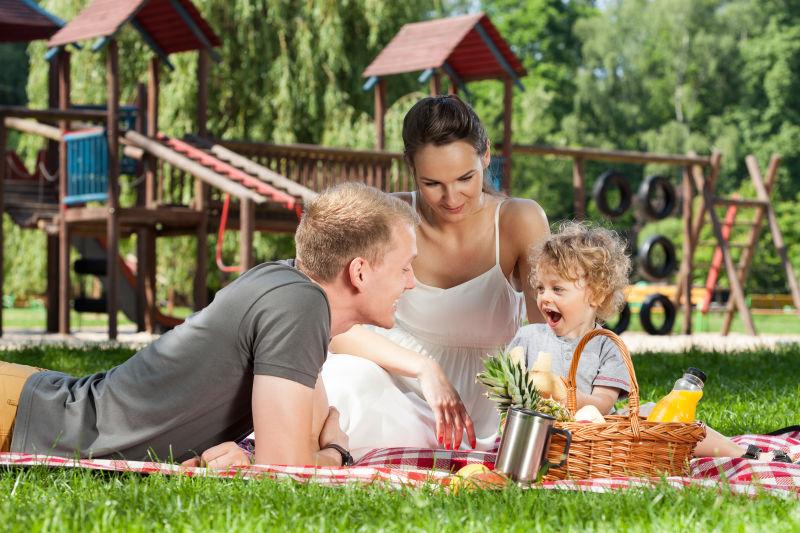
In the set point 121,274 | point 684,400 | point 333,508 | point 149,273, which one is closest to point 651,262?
point 149,273

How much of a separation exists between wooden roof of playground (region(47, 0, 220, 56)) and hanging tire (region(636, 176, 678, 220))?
276 inches

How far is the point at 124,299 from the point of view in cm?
1767

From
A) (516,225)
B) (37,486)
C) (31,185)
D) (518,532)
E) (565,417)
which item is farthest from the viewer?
(31,185)

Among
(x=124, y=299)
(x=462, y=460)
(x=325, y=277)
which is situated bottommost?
(x=124, y=299)

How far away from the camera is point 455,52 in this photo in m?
16.8

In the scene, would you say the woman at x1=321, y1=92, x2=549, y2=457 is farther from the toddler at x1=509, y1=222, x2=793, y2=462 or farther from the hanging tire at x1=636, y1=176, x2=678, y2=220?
the hanging tire at x1=636, y1=176, x2=678, y2=220

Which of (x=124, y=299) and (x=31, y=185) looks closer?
(x=31, y=185)

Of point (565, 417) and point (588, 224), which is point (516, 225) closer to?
point (588, 224)

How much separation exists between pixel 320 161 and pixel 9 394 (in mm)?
→ 12504

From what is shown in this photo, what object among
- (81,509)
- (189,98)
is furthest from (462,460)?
(189,98)

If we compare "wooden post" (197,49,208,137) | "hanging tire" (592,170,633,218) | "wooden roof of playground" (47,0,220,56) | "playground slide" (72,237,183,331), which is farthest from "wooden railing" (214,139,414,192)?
"hanging tire" (592,170,633,218)

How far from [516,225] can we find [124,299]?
1360 cm

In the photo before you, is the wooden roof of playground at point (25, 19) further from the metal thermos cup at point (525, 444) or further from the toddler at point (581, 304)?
the metal thermos cup at point (525, 444)

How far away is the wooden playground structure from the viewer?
13711mm
